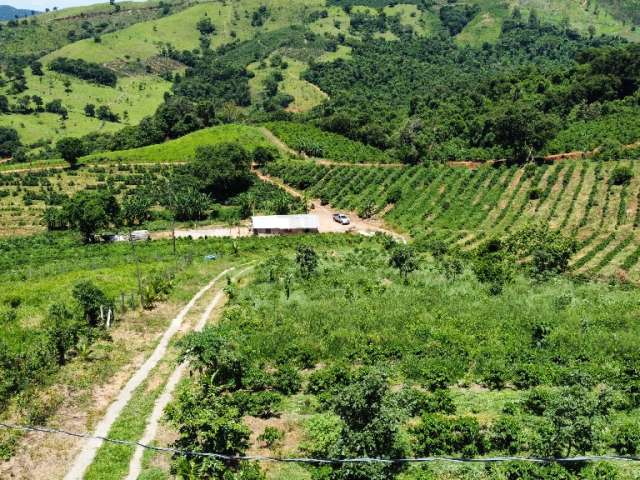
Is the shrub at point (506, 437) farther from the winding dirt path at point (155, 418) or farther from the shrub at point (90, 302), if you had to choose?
the shrub at point (90, 302)

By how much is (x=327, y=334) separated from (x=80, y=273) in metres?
29.6

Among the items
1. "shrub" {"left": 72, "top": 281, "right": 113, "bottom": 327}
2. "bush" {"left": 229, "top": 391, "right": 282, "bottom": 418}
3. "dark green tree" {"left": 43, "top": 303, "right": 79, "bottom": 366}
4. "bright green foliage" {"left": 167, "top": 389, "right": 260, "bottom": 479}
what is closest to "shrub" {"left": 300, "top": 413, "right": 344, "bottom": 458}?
"bush" {"left": 229, "top": 391, "right": 282, "bottom": 418}

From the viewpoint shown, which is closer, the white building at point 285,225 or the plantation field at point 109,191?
the white building at point 285,225

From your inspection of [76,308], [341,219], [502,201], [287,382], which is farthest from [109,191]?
[287,382]

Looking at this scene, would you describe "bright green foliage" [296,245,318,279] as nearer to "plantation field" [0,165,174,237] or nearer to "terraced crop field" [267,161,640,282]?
"terraced crop field" [267,161,640,282]

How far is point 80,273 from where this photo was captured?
175 ft

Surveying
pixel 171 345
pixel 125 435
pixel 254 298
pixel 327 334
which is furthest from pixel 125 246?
pixel 125 435

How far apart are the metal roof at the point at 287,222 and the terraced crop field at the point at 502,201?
10.2m

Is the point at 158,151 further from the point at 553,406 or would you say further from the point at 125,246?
the point at 553,406

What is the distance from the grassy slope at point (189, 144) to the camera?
398 feet

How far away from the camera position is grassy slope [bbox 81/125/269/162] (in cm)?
12119

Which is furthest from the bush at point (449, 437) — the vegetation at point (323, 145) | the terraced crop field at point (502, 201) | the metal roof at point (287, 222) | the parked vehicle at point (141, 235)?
the vegetation at point (323, 145)

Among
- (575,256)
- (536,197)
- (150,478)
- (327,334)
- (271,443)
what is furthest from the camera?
(536,197)

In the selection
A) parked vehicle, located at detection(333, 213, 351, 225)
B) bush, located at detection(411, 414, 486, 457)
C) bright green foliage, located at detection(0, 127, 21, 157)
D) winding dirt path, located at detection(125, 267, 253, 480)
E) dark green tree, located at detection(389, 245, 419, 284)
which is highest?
bush, located at detection(411, 414, 486, 457)
